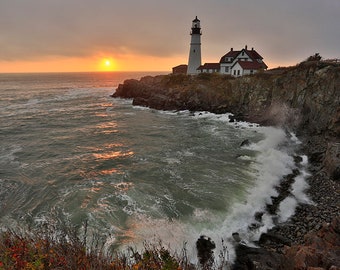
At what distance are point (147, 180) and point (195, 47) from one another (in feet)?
175

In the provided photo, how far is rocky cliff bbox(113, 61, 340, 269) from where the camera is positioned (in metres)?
18.5

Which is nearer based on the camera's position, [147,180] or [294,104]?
[147,180]

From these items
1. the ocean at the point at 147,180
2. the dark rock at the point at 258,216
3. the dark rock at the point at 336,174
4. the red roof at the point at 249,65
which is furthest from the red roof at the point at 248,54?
the dark rock at the point at 258,216

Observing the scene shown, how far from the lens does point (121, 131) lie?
1578 inches

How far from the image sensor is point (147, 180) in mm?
22609

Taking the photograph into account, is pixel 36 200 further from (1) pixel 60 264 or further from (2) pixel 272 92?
(2) pixel 272 92

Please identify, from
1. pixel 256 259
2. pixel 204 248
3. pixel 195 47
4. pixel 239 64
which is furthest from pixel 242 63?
pixel 256 259

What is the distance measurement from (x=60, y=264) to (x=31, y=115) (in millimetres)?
52391

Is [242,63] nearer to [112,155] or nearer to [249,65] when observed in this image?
[249,65]

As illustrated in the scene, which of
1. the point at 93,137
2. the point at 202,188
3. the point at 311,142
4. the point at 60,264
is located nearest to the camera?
the point at 60,264

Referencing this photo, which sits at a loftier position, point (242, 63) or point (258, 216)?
point (242, 63)

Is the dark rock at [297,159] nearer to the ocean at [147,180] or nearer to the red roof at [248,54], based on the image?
the ocean at [147,180]

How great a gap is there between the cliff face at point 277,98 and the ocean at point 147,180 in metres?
3.00

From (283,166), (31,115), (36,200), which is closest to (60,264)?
(36,200)
